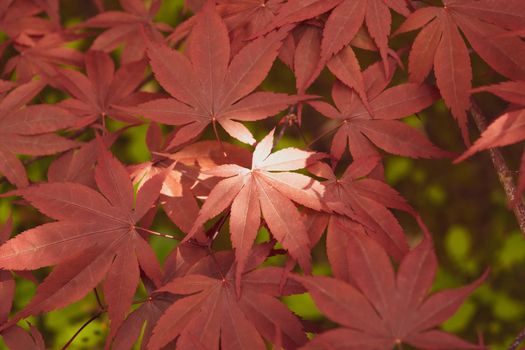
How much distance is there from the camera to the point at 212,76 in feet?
3.10

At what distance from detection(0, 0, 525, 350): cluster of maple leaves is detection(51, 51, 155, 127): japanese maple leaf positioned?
163 mm

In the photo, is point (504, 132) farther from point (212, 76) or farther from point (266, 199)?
point (212, 76)

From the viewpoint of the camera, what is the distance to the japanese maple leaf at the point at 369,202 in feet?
2.77

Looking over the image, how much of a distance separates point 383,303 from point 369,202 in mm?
203

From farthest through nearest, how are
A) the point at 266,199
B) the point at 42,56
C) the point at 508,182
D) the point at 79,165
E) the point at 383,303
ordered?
the point at 42,56, the point at 79,165, the point at 508,182, the point at 266,199, the point at 383,303

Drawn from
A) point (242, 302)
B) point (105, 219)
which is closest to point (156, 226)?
point (105, 219)

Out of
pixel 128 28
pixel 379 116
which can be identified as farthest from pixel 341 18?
pixel 128 28

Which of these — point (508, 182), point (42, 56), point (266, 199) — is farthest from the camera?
point (42, 56)

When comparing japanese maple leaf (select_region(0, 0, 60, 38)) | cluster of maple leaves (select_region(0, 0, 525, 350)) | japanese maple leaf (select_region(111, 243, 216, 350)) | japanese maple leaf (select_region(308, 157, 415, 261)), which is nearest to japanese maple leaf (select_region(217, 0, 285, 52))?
cluster of maple leaves (select_region(0, 0, 525, 350))

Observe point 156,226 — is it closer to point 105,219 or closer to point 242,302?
point 105,219

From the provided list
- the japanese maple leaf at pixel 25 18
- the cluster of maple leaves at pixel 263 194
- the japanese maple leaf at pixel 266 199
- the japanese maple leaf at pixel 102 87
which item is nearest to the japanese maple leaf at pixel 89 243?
the cluster of maple leaves at pixel 263 194

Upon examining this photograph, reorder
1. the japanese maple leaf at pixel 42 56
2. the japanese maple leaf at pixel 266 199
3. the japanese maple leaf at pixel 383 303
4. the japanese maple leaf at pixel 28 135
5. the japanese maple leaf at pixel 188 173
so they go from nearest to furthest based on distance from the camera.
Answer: the japanese maple leaf at pixel 383 303, the japanese maple leaf at pixel 266 199, the japanese maple leaf at pixel 188 173, the japanese maple leaf at pixel 28 135, the japanese maple leaf at pixel 42 56

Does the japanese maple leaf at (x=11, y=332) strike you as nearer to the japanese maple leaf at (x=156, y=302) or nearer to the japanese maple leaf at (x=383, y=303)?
the japanese maple leaf at (x=156, y=302)

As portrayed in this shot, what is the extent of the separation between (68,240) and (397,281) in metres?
0.54
